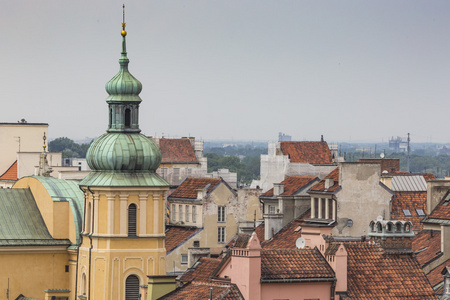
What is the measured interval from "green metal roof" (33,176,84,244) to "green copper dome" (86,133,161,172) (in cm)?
554

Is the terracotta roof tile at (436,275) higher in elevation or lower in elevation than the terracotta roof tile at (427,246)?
lower

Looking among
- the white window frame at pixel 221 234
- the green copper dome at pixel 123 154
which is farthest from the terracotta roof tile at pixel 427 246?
the white window frame at pixel 221 234

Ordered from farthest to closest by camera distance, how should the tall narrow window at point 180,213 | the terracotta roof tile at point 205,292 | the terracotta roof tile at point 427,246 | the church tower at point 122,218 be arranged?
the tall narrow window at point 180,213, the terracotta roof tile at point 427,246, the church tower at point 122,218, the terracotta roof tile at point 205,292

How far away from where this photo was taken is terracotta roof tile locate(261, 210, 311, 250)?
3497 inches

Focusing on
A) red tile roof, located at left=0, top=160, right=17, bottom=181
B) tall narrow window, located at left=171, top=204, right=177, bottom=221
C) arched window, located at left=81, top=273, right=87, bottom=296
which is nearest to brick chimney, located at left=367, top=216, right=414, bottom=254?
arched window, located at left=81, top=273, right=87, bottom=296

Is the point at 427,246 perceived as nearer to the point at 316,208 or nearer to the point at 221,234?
the point at 316,208

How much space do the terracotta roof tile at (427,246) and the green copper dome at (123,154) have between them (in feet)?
46.4

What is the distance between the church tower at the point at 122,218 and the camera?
79812mm

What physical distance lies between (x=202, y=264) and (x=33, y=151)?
5501cm

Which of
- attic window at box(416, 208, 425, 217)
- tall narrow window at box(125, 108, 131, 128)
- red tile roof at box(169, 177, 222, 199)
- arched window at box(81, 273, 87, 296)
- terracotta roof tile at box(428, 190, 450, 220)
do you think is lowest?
arched window at box(81, 273, 87, 296)

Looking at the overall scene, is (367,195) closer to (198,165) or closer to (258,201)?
(258,201)

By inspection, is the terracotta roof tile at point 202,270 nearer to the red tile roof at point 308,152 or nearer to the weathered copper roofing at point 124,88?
the weathered copper roofing at point 124,88

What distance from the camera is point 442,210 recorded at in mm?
87250

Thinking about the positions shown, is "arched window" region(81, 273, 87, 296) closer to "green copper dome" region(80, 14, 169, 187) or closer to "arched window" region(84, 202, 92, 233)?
"arched window" region(84, 202, 92, 233)
